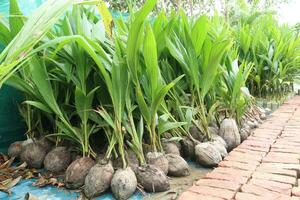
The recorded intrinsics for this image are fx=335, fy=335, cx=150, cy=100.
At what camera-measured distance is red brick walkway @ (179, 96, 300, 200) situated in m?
1.33

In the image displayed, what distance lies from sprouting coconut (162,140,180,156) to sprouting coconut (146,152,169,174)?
0.48 ft

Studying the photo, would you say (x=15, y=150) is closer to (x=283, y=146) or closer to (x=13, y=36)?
(x=13, y=36)

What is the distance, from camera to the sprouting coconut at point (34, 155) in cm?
173

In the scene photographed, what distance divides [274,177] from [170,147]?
54cm

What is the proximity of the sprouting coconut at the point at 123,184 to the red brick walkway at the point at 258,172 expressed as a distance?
0.76 feet

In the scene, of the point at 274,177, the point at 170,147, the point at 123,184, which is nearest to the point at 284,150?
the point at 274,177

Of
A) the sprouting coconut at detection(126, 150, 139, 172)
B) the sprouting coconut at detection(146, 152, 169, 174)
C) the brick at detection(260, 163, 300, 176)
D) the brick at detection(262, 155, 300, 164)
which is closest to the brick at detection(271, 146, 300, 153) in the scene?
the brick at detection(262, 155, 300, 164)

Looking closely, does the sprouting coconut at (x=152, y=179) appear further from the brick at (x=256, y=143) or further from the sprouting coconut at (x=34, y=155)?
the brick at (x=256, y=143)

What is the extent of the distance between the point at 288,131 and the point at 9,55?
202cm

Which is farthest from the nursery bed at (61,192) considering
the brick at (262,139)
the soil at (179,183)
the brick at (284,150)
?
the brick at (262,139)

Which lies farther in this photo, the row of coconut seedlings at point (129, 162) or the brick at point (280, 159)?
the brick at point (280, 159)

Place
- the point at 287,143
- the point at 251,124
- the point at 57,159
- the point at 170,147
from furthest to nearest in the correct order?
1. the point at 251,124
2. the point at 287,143
3. the point at 170,147
4. the point at 57,159

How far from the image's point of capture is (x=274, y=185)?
4.65 feet

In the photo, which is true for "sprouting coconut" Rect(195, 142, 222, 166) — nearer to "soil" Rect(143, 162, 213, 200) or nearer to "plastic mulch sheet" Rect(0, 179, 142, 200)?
"soil" Rect(143, 162, 213, 200)
